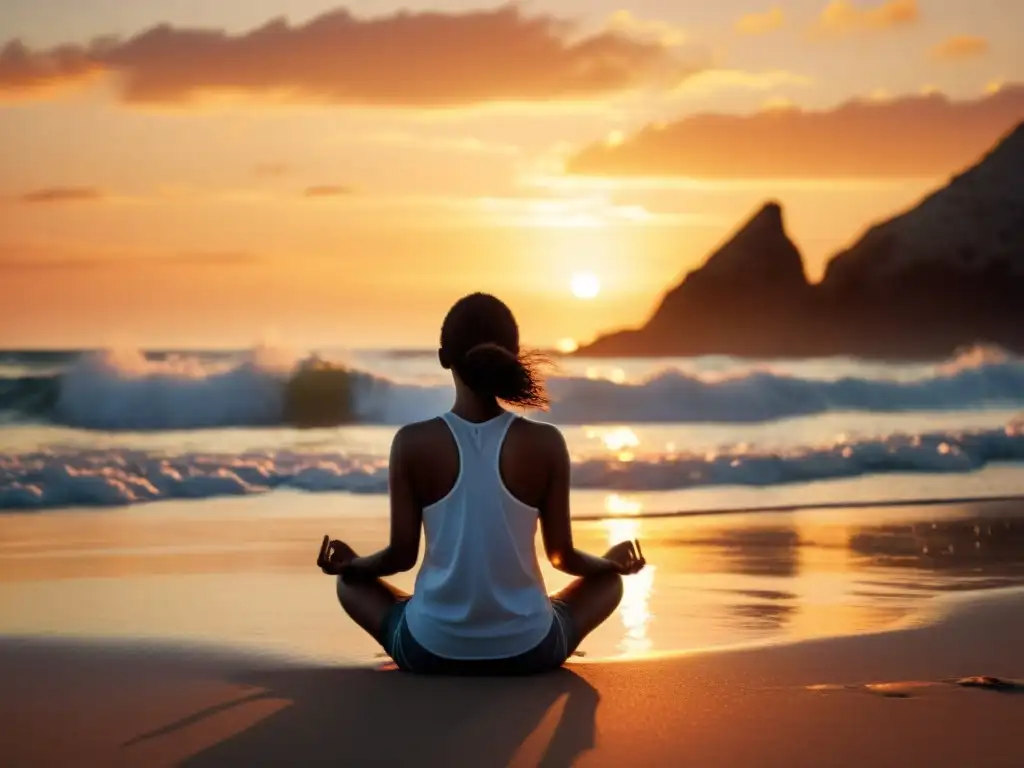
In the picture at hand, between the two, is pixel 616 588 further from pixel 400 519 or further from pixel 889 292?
pixel 889 292

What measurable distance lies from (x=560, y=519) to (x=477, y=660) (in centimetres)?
53

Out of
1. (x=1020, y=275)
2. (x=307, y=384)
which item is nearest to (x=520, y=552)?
(x=307, y=384)

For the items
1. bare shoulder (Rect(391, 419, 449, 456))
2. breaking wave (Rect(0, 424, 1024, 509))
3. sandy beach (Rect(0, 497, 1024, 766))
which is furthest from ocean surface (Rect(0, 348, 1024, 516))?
bare shoulder (Rect(391, 419, 449, 456))

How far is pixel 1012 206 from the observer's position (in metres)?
54.2

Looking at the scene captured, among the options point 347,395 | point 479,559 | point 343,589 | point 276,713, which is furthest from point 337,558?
point 347,395

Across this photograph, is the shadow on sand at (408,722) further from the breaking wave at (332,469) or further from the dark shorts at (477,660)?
the breaking wave at (332,469)

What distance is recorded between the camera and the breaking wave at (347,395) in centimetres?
2023

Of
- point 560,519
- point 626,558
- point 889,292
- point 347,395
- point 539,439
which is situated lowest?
point 626,558

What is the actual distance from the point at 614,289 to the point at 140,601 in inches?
1053

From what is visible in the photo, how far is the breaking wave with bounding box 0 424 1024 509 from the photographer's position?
11.3 metres

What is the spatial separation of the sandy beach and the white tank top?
0.56 ft

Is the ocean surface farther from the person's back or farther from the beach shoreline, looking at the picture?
the person's back

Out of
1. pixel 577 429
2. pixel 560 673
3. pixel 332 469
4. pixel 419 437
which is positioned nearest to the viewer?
pixel 419 437

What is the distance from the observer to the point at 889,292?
56750 millimetres
